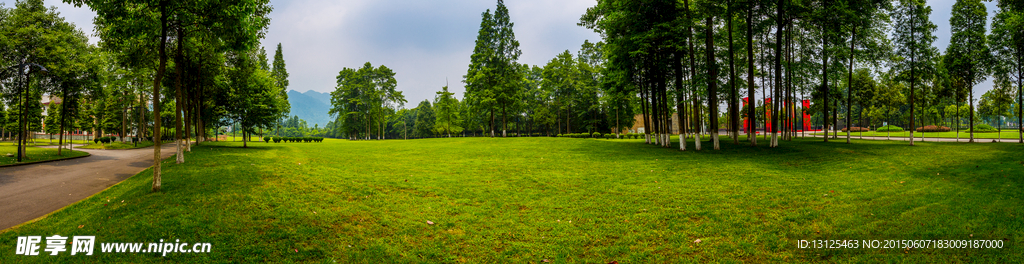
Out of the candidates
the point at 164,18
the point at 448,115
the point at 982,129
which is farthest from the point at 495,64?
the point at 982,129

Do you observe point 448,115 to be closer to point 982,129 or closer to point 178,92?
point 178,92

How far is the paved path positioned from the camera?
8.49 meters

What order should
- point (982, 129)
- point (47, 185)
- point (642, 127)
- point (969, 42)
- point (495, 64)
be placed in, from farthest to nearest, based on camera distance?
point (642, 127) → point (982, 129) → point (495, 64) → point (969, 42) → point (47, 185)

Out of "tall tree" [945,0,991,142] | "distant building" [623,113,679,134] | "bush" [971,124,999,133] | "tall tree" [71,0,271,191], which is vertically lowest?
"bush" [971,124,999,133]

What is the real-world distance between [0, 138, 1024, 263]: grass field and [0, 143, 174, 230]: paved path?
888 millimetres

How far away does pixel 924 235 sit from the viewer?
5.78m

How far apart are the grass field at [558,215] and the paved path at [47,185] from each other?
89 cm

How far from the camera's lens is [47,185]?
11828 mm

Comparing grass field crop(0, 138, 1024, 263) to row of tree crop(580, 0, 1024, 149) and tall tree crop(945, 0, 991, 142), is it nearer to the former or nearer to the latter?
row of tree crop(580, 0, 1024, 149)

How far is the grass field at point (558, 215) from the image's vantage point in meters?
5.59

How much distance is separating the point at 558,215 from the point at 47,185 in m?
16.7

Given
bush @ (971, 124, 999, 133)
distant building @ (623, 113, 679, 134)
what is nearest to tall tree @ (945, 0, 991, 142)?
distant building @ (623, 113, 679, 134)

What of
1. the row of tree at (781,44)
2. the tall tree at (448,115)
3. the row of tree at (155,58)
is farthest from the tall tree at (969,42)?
the tall tree at (448,115)

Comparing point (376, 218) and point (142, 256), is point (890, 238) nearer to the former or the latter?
point (376, 218)
